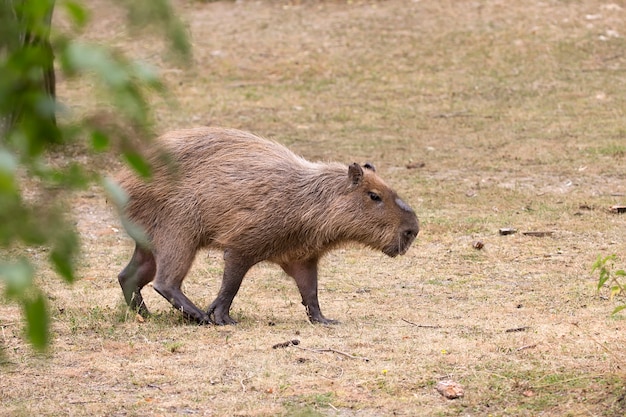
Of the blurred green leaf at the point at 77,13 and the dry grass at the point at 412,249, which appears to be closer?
the blurred green leaf at the point at 77,13

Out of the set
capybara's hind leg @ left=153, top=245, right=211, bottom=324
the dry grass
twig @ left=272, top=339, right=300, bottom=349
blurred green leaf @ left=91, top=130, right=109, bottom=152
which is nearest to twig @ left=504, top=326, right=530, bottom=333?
the dry grass

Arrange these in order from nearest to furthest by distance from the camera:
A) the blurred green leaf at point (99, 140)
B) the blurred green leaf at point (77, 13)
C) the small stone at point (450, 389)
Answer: the blurred green leaf at point (77, 13)
the blurred green leaf at point (99, 140)
the small stone at point (450, 389)

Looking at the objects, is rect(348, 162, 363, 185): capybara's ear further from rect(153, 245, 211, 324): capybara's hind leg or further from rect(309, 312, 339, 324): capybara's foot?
rect(153, 245, 211, 324): capybara's hind leg

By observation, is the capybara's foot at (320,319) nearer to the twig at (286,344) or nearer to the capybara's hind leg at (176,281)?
the capybara's hind leg at (176,281)

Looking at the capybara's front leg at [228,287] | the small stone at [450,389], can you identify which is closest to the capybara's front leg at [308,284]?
the capybara's front leg at [228,287]

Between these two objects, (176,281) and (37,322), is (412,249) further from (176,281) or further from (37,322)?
(37,322)

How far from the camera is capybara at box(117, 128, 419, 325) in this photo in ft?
20.0

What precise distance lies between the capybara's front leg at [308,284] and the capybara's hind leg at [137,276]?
82cm

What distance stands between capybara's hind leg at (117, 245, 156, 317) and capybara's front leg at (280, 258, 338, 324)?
0.82 m

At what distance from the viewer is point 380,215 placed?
20.4 feet

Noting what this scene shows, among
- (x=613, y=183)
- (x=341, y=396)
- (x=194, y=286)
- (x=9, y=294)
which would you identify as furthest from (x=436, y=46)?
(x=9, y=294)

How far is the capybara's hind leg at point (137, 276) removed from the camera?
6.30 metres

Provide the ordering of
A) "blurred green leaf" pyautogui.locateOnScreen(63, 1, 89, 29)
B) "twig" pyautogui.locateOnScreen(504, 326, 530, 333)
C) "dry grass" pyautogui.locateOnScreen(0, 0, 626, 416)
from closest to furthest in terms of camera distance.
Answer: "blurred green leaf" pyautogui.locateOnScreen(63, 1, 89, 29), "dry grass" pyautogui.locateOnScreen(0, 0, 626, 416), "twig" pyautogui.locateOnScreen(504, 326, 530, 333)

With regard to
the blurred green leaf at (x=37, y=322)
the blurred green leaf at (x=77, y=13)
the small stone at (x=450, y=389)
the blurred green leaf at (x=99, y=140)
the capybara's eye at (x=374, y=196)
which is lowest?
the small stone at (x=450, y=389)
